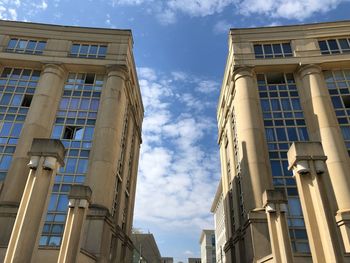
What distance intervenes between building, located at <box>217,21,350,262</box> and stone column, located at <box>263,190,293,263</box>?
53 mm

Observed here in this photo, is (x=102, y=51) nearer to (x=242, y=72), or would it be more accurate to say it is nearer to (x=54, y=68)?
(x=54, y=68)

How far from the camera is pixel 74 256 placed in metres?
16.1

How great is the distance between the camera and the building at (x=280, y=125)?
76.6ft

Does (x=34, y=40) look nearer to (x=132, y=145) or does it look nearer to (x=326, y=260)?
(x=132, y=145)

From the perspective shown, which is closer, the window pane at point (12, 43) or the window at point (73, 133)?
the window at point (73, 133)

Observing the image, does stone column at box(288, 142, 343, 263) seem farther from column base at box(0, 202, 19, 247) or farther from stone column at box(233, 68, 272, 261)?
column base at box(0, 202, 19, 247)

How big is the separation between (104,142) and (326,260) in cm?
2103

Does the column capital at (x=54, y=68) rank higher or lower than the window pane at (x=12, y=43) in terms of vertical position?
lower

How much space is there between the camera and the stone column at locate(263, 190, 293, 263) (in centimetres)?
1575

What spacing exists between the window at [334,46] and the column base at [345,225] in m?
18.7

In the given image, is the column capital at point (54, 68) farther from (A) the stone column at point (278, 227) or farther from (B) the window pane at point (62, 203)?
(A) the stone column at point (278, 227)

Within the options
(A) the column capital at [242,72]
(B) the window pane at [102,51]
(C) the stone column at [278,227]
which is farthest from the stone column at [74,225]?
(A) the column capital at [242,72]

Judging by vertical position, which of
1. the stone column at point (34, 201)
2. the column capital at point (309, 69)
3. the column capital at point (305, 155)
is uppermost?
the column capital at point (309, 69)

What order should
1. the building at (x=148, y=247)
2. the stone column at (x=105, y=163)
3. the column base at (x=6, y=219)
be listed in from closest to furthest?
the column base at (x=6, y=219) → the stone column at (x=105, y=163) → the building at (x=148, y=247)
